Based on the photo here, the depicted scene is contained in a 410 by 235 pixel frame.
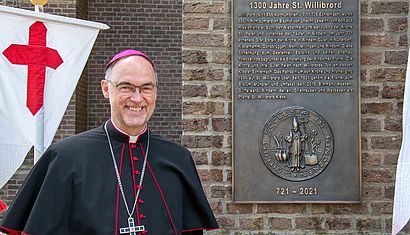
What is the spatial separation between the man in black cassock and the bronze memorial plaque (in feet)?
5.23

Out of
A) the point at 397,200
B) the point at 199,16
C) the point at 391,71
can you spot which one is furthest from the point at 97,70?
the point at 397,200

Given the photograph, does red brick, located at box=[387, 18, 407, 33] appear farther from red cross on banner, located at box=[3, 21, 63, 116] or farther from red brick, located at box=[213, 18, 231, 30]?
red cross on banner, located at box=[3, 21, 63, 116]

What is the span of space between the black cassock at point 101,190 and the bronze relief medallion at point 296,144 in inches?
61.2

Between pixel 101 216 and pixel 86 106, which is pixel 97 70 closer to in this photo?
pixel 86 106

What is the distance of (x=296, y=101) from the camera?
4562 millimetres

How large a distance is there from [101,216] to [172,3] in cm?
819

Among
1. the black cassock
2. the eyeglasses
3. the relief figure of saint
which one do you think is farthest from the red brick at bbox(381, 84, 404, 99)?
the eyeglasses

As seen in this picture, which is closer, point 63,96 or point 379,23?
point 63,96

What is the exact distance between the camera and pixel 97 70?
34.1 feet

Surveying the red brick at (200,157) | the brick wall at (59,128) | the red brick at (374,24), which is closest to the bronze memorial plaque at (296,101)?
the red brick at (374,24)

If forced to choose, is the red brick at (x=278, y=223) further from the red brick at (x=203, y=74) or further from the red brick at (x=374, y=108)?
the red brick at (x=203, y=74)

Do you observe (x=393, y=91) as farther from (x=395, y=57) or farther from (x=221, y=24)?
(x=221, y=24)

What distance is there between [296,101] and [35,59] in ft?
6.32

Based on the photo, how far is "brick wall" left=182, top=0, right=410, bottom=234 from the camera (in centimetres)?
456
